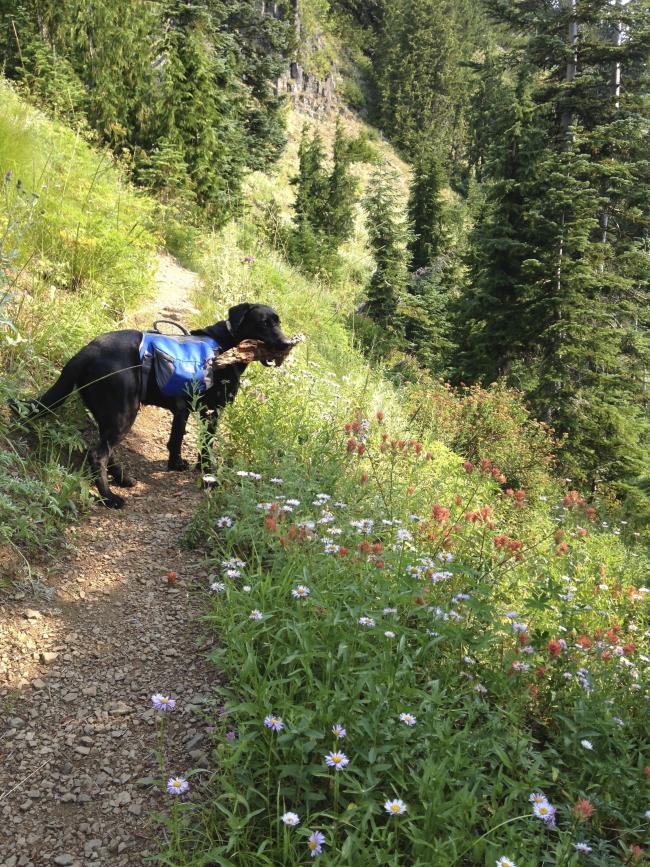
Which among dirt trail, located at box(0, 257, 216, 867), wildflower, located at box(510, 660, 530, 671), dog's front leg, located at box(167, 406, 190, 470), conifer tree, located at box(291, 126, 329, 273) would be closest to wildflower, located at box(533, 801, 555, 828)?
→ wildflower, located at box(510, 660, 530, 671)

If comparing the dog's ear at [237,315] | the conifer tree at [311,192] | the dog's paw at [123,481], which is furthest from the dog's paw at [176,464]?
the conifer tree at [311,192]

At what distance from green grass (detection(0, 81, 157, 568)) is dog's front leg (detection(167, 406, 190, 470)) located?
679 mm

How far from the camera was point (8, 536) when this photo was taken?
2865 millimetres

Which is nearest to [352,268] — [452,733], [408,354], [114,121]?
[408,354]

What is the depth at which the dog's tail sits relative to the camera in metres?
3.45

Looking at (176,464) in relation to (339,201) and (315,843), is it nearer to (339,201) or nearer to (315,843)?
(315,843)

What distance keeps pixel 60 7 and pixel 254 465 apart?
10185mm

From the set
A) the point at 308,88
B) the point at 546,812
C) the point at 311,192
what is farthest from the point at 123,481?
the point at 308,88

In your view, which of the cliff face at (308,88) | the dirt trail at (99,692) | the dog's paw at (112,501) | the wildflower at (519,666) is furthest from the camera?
the cliff face at (308,88)

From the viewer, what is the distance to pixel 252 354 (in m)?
4.20

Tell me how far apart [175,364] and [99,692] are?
209 centimetres

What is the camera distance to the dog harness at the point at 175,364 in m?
3.71

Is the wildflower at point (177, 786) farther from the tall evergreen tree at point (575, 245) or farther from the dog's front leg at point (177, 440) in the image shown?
the tall evergreen tree at point (575, 245)

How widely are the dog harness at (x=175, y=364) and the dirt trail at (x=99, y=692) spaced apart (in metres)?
0.90
